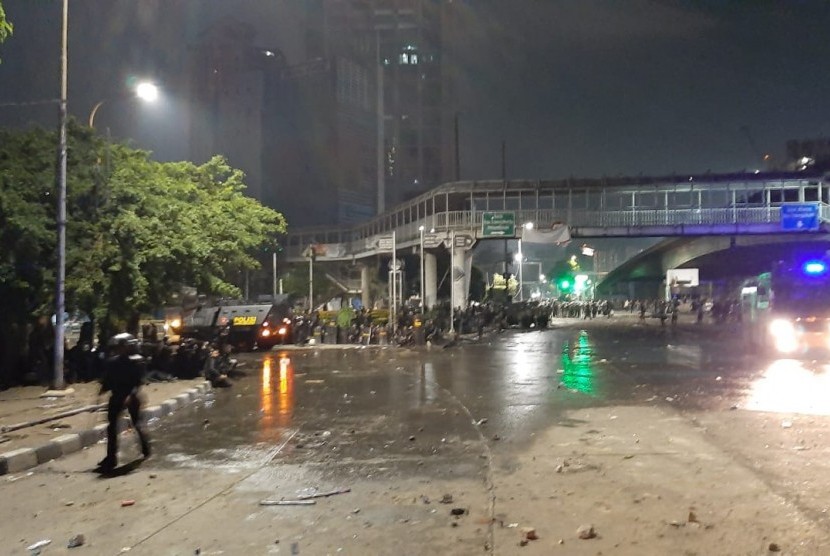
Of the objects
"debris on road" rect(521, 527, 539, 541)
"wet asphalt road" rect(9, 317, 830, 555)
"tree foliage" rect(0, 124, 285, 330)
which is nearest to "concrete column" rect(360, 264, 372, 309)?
"tree foliage" rect(0, 124, 285, 330)

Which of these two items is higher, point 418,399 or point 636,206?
point 636,206

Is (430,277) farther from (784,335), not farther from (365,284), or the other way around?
(784,335)

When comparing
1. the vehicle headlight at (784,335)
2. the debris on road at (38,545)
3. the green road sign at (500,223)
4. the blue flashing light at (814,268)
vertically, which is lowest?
the debris on road at (38,545)

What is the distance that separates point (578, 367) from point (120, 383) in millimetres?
14641

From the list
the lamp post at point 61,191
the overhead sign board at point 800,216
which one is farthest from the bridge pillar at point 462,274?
the lamp post at point 61,191

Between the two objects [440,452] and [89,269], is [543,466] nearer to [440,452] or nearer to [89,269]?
[440,452]

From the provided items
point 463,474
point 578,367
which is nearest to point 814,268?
point 578,367

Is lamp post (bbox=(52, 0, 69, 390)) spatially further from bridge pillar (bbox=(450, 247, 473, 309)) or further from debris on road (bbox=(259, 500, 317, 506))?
bridge pillar (bbox=(450, 247, 473, 309))

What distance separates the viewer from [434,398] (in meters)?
15.5

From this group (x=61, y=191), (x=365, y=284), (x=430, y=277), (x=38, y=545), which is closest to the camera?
(x=38, y=545)

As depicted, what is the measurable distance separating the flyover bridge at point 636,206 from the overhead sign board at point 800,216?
1.01ft

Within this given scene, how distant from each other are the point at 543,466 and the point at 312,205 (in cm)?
A: 8077

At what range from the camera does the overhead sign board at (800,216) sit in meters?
44.8

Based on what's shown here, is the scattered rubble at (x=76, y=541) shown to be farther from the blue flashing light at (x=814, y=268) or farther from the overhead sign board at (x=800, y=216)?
the overhead sign board at (x=800, y=216)
